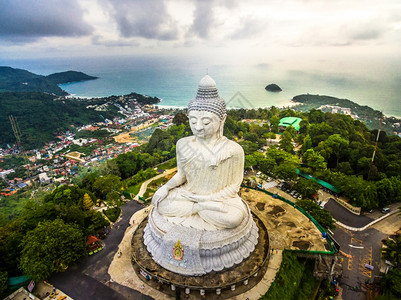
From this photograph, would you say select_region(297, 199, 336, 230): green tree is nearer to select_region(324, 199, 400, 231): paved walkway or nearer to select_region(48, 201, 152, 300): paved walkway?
select_region(324, 199, 400, 231): paved walkway

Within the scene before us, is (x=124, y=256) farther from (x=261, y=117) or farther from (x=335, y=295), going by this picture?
(x=261, y=117)

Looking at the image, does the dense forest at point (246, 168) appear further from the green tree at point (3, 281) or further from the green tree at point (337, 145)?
the green tree at point (3, 281)

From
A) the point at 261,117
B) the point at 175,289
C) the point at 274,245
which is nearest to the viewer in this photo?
the point at 175,289

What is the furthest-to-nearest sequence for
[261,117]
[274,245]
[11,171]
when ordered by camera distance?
[261,117]
[11,171]
[274,245]

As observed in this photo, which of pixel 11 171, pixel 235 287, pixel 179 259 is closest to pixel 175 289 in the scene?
pixel 179 259

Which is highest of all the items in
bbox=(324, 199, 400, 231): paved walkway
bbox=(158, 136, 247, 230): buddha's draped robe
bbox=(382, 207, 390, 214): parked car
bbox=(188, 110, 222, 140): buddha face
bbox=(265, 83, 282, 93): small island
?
bbox=(188, 110, 222, 140): buddha face

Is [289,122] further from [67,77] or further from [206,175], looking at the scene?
[67,77]

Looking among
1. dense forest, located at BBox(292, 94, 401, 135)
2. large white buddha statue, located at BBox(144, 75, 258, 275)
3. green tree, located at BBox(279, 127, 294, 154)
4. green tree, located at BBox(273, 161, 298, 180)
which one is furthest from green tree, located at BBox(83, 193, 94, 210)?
dense forest, located at BBox(292, 94, 401, 135)

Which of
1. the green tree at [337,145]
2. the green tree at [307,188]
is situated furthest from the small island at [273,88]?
the green tree at [307,188]
